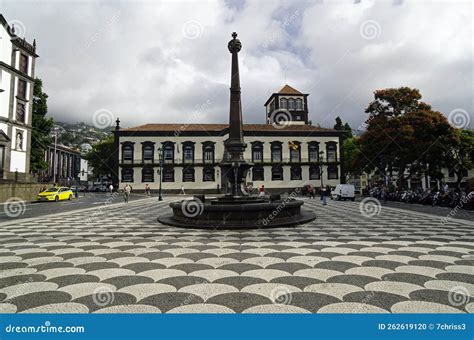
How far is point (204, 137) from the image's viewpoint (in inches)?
1907

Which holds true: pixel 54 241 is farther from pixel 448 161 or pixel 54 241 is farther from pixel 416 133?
pixel 448 161

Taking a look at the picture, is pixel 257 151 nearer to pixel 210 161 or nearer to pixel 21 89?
pixel 210 161

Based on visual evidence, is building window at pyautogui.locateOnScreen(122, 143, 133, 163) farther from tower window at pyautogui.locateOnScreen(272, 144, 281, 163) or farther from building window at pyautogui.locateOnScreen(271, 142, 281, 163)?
tower window at pyautogui.locateOnScreen(272, 144, 281, 163)

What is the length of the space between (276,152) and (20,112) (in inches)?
1378

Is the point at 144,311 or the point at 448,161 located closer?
the point at 144,311

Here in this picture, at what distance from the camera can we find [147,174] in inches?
1873

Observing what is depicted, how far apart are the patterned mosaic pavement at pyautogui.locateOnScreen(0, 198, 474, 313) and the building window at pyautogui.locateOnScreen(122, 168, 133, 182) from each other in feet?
134

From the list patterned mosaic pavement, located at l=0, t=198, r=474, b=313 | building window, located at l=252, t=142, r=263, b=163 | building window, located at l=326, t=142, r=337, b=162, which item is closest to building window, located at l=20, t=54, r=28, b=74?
building window, located at l=252, t=142, r=263, b=163

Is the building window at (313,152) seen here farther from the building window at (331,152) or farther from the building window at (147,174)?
the building window at (147,174)

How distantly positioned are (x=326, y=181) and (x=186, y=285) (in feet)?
161

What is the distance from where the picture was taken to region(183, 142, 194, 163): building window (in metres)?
48.2

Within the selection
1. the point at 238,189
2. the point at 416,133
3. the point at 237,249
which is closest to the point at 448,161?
the point at 416,133

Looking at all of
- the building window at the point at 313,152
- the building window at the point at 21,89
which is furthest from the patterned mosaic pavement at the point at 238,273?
the building window at the point at 313,152

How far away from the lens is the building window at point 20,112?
31.4m
